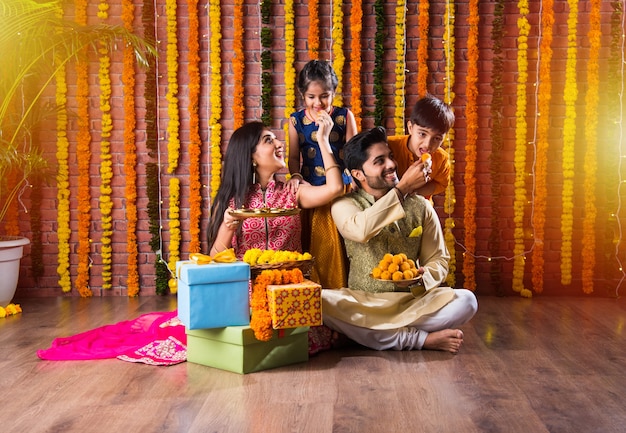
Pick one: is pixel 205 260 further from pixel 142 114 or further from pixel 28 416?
pixel 142 114

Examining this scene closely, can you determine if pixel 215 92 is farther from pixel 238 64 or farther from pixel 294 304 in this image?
pixel 294 304

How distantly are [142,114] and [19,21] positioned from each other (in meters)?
1.13

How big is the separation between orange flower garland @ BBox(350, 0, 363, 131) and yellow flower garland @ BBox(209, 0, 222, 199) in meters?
1.00

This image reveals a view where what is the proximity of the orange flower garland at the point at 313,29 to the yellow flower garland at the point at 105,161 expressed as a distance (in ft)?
5.04

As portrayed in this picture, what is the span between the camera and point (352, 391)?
9.44ft

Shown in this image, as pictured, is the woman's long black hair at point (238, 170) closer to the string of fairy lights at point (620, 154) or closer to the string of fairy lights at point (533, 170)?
the string of fairy lights at point (533, 170)

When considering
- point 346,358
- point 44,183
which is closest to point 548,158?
point 346,358

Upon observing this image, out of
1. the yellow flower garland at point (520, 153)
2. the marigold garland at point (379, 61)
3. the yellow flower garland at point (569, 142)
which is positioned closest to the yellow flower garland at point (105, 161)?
the marigold garland at point (379, 61)

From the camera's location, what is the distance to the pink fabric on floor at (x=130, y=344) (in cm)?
342

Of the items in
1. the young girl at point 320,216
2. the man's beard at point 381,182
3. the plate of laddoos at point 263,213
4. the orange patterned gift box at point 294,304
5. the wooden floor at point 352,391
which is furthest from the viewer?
the young girl at point 320,216

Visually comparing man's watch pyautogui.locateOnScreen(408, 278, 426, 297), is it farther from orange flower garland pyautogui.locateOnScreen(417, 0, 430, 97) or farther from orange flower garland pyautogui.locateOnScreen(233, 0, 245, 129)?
orange flower garland pyautogui.locateOnScreen(233, 0, 245, 129)

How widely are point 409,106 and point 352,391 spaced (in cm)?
298

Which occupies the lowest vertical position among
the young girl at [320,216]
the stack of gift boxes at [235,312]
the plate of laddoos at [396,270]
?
the stack of gift boxes at [235,312]

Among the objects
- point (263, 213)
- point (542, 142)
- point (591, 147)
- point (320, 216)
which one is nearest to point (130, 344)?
point (263, 213)
